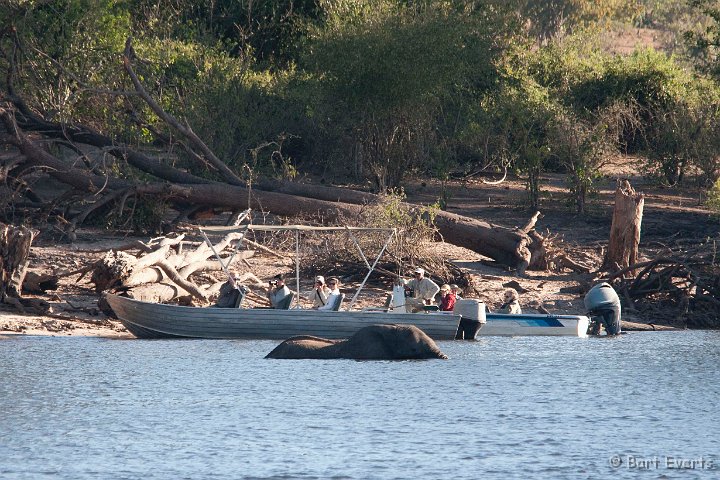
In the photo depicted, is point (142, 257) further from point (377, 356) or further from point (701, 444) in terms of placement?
point (701, 444)

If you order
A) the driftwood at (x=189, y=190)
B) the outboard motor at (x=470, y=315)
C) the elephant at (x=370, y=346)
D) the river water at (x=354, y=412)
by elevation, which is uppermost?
the driftwood at (x=189, y=190)

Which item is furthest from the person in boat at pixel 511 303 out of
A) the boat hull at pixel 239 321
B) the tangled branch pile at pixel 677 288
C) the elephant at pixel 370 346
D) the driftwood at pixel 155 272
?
the driftwood at pixel 155 272

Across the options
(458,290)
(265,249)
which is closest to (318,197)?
(265,249)

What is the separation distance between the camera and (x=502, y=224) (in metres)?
32.7

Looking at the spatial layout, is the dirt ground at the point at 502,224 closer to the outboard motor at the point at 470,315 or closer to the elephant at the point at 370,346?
the outboard motor at the point at 470,315

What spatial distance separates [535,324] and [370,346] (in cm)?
Result: 453

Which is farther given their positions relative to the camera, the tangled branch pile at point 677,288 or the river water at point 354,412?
the tangled branch pile at point 677,288

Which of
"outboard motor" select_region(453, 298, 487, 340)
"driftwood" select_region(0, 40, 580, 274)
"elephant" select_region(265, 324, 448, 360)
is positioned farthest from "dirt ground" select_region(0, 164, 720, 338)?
"elephant" select_region(265, 324, 448, 360)

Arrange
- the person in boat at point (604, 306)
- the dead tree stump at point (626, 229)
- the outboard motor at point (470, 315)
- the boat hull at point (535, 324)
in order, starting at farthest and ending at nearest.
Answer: the dead tree stump at point (626, 229) < the person in boat at point (604, 306) < the boat hull at point (535, 324) < the outboard motor at point (470, 315)

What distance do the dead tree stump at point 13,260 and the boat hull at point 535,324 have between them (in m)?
8.82

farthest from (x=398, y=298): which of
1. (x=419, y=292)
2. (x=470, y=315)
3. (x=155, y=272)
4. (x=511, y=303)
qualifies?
(x=155, y=272)

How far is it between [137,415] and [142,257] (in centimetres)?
630

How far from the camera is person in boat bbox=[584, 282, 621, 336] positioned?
2487cm

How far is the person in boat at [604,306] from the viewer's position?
24.9 m
